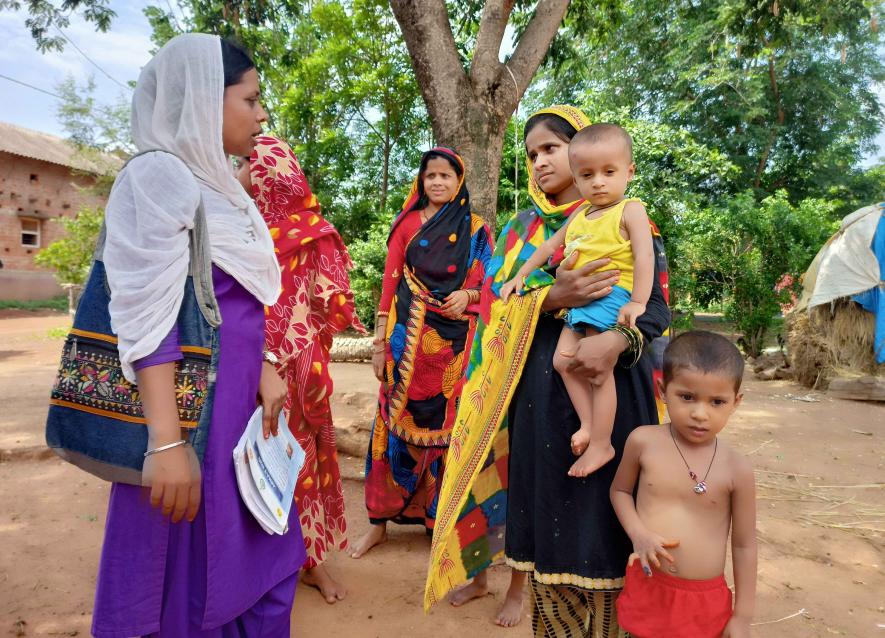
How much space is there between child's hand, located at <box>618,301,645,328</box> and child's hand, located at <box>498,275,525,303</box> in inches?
15.2

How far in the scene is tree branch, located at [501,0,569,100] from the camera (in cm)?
446

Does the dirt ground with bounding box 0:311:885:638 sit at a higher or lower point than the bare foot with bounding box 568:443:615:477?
lower

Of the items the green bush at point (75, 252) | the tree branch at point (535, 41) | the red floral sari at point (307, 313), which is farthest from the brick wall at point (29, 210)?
the red floral sari at point (307, 313)

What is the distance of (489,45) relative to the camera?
14.1ft

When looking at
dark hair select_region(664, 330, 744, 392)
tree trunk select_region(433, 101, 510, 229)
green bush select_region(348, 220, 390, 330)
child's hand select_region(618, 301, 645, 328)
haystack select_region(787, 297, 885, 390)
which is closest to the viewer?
dark hair select_region(664, 330, 744, 392)

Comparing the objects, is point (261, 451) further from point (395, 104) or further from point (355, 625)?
point (395, 104)

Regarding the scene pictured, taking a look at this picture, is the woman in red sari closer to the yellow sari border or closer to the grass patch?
the yellow sari border

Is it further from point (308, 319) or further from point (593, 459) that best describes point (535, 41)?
point (593, 459)

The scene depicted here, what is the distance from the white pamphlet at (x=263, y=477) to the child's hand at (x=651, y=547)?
90 centimetres

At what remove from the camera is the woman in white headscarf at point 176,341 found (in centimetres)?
127

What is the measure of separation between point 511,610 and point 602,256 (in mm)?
1547

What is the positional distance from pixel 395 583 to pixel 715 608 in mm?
1634

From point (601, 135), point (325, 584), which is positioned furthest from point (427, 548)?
point (601, 135)

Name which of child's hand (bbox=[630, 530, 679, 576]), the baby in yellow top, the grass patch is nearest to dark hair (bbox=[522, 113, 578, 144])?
the baby in yellow top
